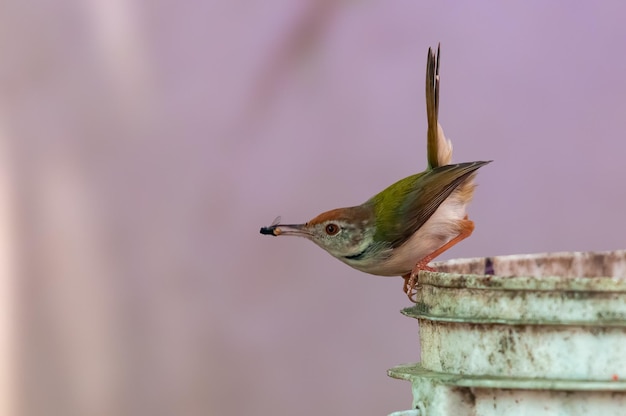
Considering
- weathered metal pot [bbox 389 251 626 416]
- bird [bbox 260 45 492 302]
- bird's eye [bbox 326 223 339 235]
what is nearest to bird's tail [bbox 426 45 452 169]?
bird [bbox 260 45 492 302]

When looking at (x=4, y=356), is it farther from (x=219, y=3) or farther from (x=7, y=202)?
(x=219, y=3)

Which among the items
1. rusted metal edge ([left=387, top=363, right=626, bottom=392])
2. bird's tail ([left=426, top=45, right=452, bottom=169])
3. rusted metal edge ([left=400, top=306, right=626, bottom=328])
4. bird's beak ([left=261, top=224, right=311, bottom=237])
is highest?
bird's tail ([left=426, top=45, right=452, bottom=169])

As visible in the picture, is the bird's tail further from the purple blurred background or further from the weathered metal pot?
the weathered metal pot

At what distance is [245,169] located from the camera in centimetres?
254

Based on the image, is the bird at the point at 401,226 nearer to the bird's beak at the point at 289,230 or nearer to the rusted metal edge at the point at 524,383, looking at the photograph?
the bird's beak at the point at 289,230

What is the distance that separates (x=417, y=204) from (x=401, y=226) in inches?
2.5

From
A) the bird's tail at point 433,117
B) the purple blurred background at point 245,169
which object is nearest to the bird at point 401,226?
the bird's tail at point 433,117

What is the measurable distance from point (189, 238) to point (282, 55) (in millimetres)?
637

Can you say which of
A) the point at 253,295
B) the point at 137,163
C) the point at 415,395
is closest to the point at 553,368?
the point at 415,395

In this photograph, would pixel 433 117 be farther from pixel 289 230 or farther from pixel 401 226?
pixel 289 230

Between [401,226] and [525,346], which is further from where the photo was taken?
[401,226]

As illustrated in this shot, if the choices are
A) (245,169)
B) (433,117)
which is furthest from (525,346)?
(245,169)

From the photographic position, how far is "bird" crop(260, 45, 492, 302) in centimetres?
185

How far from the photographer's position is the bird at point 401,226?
1.85 m
